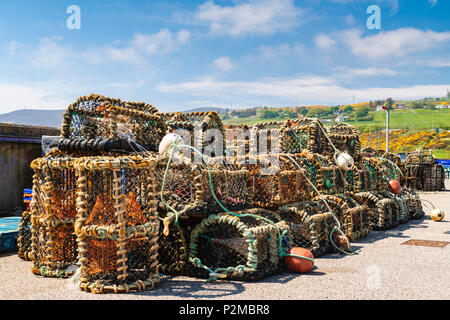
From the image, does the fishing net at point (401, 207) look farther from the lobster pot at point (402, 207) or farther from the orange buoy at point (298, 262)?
the orange buoy at point (298, 262)

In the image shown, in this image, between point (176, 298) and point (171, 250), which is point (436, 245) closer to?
point (171, 250)

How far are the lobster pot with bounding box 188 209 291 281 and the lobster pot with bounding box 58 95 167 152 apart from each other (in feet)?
4.57

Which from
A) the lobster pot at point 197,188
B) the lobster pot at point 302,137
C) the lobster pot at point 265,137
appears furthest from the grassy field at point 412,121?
the lobster pot at point 197,188

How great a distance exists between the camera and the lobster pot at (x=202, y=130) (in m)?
6.94

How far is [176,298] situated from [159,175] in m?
1.88

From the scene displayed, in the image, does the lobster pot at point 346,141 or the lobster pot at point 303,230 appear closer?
the lobster pot at point 303,230

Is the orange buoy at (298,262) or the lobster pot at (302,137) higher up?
the lobster pot at (302,137)

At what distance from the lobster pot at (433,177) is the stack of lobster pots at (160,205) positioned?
13.1 m

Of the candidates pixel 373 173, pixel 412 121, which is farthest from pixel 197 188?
pixel 412 121

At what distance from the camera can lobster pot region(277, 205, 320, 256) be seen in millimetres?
6371

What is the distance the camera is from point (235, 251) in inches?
209

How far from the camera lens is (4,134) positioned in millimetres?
9016

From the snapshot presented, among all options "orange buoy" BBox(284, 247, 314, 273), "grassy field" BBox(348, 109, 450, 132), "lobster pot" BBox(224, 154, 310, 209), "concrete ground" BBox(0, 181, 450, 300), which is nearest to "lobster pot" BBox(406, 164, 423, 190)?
"concrete ground" BBox(0, 181, 450, 300)

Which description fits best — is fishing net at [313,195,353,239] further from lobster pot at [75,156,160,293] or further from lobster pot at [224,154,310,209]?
lobster pot at [75,156,160,293]
